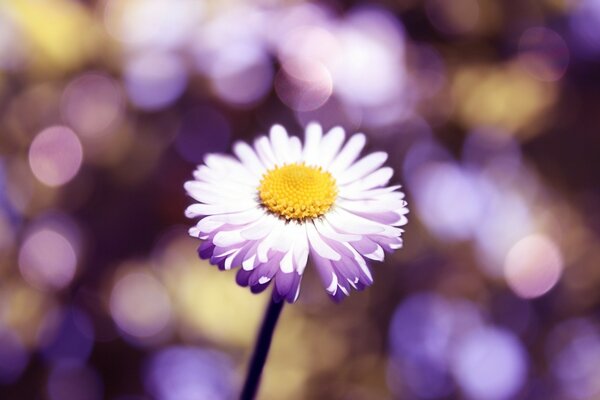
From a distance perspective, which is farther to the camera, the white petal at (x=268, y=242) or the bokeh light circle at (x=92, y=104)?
the bokeh light circle at (x=92, y=104)

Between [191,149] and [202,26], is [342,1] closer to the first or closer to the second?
[202,26]

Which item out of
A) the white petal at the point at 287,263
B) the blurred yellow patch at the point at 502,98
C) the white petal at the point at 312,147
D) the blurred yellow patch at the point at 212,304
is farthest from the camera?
the blurred yellow patch at the point at 502,98

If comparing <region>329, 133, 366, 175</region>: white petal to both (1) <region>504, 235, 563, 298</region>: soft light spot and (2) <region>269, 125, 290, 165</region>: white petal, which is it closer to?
(2) <region>269, 125, 290, 165</region>: white petal

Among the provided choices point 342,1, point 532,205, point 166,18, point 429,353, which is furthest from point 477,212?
point 166,18

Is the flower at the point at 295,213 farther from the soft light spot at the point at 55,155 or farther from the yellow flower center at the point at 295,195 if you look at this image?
the soft light spot at the point at 55,155

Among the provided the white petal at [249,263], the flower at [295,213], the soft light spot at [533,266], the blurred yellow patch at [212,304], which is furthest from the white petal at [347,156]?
the soft light spot at [533,266]

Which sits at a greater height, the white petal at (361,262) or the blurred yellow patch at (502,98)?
the blurred yellow patch at (502,98)
